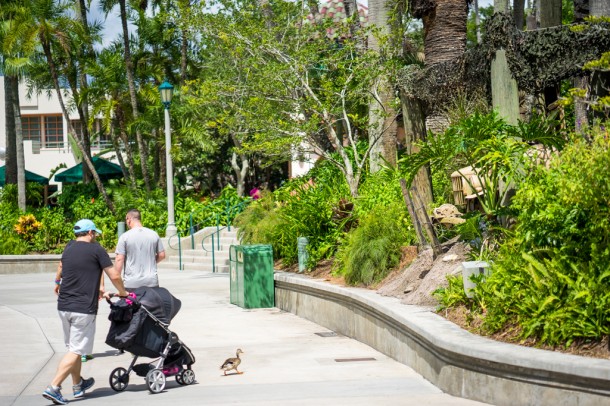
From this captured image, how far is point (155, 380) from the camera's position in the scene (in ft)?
31.3

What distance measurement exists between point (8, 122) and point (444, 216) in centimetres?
2822

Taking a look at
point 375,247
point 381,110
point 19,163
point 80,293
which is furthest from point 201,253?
point 80,293

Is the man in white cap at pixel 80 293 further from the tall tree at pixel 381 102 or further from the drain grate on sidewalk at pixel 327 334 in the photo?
the tall tree at pixel 381 102

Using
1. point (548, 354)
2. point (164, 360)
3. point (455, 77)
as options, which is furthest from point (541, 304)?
point (455, 77)

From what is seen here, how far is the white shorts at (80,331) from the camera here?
913 cm

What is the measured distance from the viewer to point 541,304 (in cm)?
843

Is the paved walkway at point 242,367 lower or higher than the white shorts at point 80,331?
lower

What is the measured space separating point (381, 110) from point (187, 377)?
1048 cm

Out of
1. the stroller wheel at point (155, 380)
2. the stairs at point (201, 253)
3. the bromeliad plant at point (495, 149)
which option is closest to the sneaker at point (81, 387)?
the stroller wheel at point (155, 380)

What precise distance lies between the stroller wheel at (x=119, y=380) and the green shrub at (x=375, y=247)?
5062 mm

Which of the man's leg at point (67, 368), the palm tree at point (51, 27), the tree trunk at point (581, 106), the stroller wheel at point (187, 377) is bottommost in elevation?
the stroller wheel at point (187, 377)

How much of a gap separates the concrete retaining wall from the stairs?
12.4 m

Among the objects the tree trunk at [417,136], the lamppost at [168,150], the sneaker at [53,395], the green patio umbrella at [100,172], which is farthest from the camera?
the green patio umbrella at [100,172]

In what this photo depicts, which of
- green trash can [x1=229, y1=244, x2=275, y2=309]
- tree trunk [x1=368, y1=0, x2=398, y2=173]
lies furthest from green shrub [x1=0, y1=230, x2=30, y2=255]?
green trash can [x1=229, y1=244, x2=275, y2=309]
